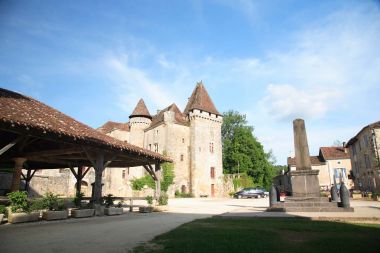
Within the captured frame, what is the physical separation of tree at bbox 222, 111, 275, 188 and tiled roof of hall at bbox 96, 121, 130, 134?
18162 millimetres

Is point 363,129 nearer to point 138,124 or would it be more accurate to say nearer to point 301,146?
point 301,146

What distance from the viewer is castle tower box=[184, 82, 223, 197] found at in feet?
128

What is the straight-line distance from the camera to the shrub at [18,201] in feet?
30.5

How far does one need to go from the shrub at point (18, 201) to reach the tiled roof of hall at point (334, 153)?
44820 millimetres

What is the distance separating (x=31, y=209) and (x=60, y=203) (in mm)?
1118

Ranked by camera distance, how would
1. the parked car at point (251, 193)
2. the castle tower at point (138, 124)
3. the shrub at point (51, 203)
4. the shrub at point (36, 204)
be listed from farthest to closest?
the castle tower at point (138, 124) → the parked car at point (251, 193) → the shrub at point (51, 203) → the shrub at point (36, 204)

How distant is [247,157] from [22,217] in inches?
1611

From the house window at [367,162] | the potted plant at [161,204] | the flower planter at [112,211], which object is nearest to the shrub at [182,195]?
the potted plant at [161,204]

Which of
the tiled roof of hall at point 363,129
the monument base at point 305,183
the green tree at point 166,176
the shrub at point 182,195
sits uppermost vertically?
the tiled roof of hall at point 363,129

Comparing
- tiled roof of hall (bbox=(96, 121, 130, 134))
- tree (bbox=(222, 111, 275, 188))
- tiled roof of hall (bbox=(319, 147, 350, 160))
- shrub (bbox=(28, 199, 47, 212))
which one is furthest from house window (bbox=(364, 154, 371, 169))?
shrub (bbox=(28, 199, 47, 212))

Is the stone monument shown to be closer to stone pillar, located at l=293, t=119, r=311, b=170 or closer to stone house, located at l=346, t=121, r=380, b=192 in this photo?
stone pillar, located at l=293, t=119, r=311, b=170

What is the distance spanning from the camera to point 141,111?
1692 inches

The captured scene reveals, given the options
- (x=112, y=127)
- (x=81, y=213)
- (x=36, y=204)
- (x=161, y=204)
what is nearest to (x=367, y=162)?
(x=161, y=204)

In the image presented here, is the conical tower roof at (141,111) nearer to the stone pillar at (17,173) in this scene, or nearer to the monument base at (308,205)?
the stone pillar at (17,173)
